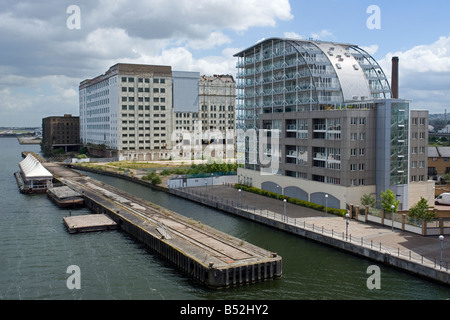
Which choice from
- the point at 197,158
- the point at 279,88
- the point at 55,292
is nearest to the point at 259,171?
the point at 279,88

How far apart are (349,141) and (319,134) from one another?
5673 mm

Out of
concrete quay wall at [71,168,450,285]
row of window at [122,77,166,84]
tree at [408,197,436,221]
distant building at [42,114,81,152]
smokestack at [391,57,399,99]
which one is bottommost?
concrete quay wall at [71,168,450,285]

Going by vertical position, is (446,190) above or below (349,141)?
below

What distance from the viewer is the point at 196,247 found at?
37.0 metres

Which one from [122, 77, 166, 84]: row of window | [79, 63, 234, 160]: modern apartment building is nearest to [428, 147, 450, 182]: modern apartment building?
[79, 63, 234, 160]: modern apartment building

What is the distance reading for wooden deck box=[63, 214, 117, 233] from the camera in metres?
46.4

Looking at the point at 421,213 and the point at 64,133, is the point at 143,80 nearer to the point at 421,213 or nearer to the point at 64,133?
the point at 64,133

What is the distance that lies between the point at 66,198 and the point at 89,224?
653 inches

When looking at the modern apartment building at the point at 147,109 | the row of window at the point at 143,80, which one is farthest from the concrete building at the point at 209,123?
the row of window at the point at 143,80

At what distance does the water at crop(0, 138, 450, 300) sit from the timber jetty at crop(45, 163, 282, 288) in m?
0.77

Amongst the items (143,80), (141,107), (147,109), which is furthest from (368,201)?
(143,80)

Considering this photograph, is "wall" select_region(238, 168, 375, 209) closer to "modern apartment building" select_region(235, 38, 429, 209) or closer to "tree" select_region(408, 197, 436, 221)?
"modern apartment building" select_region(235, 38, 429, 209)

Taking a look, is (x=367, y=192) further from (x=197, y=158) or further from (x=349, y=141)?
(x=197, y=158)

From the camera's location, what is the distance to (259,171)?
227 ft
